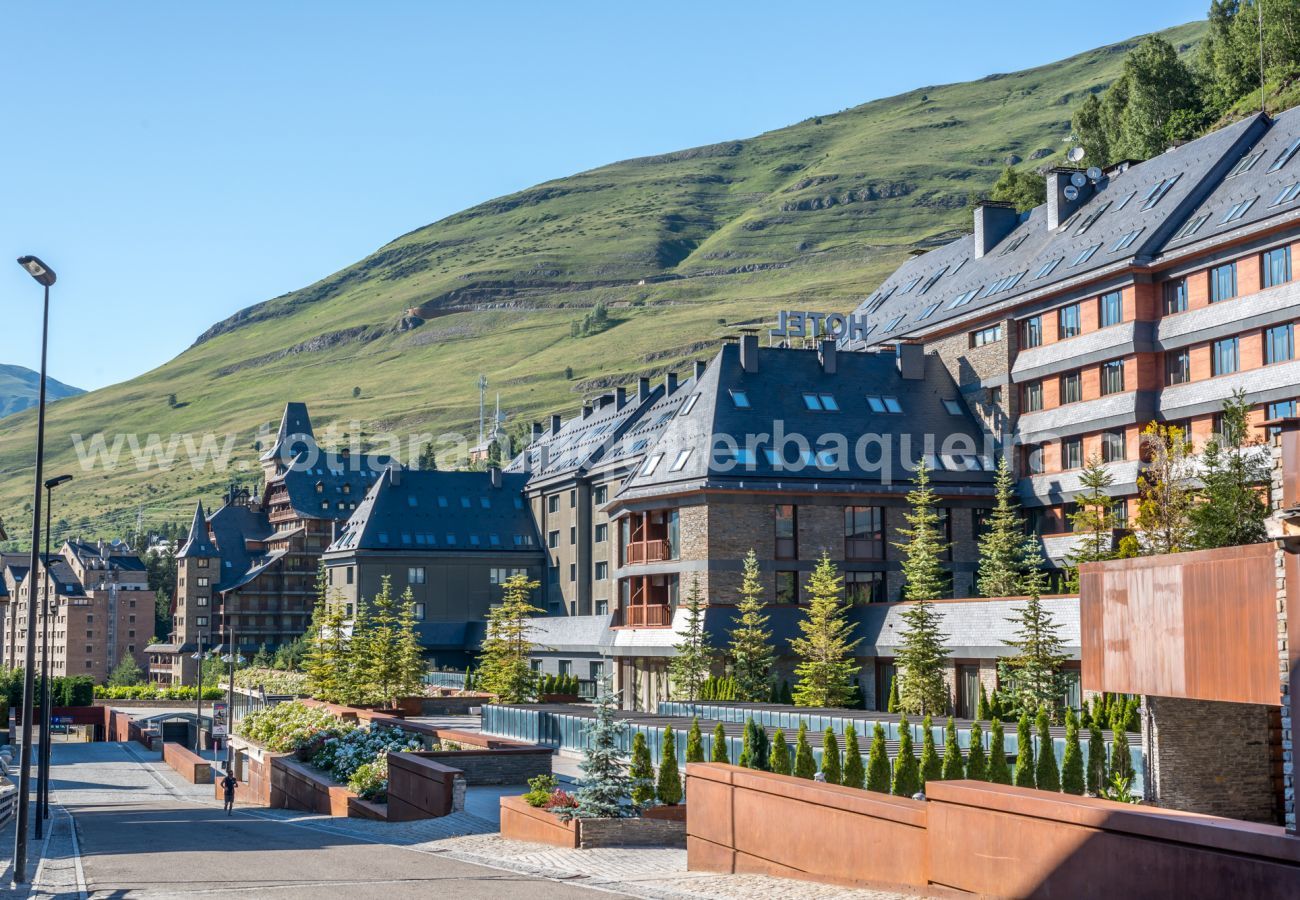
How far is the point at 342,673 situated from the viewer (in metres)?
80.8

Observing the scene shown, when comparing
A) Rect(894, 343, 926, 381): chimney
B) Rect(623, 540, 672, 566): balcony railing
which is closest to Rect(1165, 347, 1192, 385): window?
Rect(894, 343, 926, 381): chimney

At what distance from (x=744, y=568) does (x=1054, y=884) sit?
4487 centimetres

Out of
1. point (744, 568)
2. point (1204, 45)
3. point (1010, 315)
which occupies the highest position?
point (1204, 45)

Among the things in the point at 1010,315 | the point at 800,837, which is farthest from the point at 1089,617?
the point at 1010,315

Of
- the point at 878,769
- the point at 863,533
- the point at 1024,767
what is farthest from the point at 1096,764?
the point at 863,533

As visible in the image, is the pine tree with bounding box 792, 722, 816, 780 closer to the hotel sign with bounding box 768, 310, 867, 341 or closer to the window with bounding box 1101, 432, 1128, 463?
the window with bounding box 1101, 432, 1128, 463

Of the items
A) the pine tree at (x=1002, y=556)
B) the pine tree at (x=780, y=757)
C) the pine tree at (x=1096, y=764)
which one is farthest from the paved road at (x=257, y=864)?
the pine tree at (x=1002, y=556)

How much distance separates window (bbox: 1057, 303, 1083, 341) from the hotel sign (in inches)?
665

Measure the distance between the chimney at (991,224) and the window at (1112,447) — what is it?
15.7m

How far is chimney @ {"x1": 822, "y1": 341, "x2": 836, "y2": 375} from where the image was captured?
70.8 m

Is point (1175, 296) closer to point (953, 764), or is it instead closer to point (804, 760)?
point (953, 764)

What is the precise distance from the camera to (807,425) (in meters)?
67.9

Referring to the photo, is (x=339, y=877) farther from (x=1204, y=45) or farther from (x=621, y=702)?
(x=1204, y=45)

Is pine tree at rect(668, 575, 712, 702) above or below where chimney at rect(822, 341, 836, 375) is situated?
below
